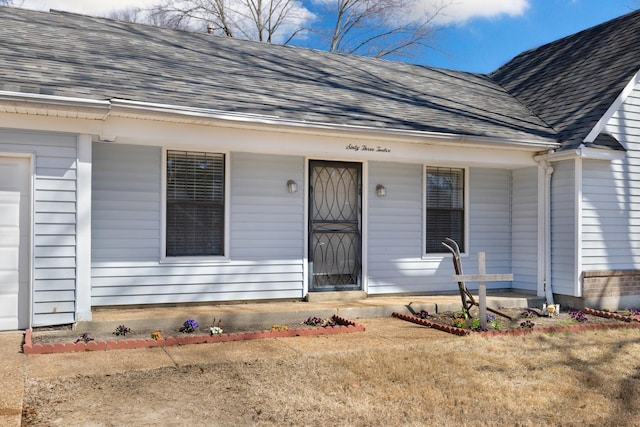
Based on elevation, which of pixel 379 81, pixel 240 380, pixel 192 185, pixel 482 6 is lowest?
pixel 240 380

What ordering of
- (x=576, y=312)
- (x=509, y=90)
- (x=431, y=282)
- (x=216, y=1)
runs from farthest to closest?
(x=216, y=1), (x=509, y=90), (x=431, y=282), (x=576, y=312)

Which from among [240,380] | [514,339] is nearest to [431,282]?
[514,339]

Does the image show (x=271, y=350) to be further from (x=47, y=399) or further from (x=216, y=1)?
(x=216, y=1)

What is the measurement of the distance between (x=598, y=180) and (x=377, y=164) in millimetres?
3593

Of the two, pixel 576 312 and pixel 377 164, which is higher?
pixel 377 164

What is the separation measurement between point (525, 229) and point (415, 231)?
80.8 inches

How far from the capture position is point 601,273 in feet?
32.3

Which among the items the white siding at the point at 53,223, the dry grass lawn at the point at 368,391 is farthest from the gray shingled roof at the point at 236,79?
the dry grass lawn at the point at 368,391

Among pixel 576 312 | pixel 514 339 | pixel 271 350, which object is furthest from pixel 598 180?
pixel 271 350

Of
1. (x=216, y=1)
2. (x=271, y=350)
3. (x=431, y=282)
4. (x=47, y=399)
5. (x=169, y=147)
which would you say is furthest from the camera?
(x=216, y=1)

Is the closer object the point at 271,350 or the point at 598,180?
the point at 271,350

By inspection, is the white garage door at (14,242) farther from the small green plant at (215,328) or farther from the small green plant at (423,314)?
the small green plant at (423,314)

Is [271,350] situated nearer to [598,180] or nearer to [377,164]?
[377,164]

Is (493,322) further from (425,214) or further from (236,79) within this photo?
(236,79)
